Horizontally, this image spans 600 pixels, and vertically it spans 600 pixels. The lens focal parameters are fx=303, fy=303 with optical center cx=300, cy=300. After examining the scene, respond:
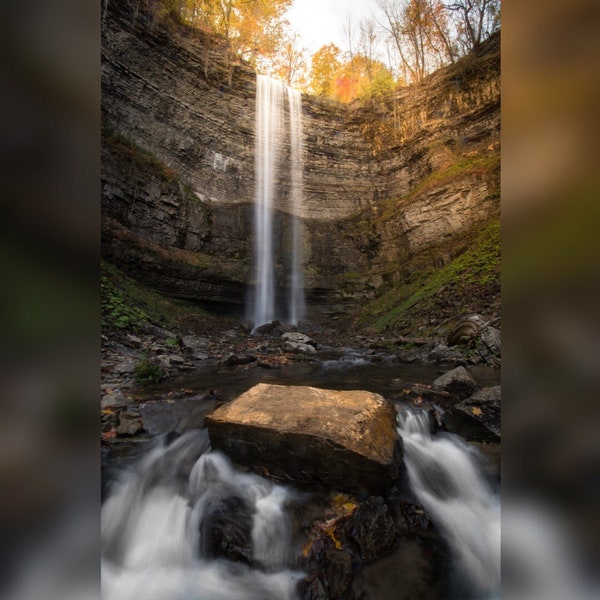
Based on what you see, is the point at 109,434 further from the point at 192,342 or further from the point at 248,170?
the point at 248,170

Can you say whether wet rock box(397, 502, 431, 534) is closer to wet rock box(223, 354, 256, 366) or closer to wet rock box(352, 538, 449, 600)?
wet rock box(352, 538, 449, 600)

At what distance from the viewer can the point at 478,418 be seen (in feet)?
10.6

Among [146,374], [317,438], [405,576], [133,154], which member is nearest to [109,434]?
[146,374]

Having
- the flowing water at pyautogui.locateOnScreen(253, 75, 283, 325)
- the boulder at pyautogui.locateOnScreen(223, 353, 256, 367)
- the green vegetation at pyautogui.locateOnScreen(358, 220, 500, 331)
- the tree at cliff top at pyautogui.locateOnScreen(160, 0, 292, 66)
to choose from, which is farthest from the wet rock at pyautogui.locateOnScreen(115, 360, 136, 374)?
the tree at cliff top at pyautogui.locateOnScreen(160, 0, 292, 66)

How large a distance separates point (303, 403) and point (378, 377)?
128 inches

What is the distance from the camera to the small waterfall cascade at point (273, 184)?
52.4 ft

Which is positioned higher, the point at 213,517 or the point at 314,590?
the point at 213,517

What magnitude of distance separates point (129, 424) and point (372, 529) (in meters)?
2.55

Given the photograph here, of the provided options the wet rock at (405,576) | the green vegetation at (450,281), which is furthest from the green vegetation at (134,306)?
the green vegetation at (450,281)

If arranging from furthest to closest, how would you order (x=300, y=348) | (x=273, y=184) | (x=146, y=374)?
1. (x=273, y=184)
2. (x=300, y=348)
3. (x=146, y=374)

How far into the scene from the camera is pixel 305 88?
21516 mm

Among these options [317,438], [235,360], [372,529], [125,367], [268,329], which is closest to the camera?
[372,529]

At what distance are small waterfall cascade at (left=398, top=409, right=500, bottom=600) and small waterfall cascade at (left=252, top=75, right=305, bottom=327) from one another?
12608 millimetres

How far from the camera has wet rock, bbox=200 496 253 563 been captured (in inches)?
81.4
